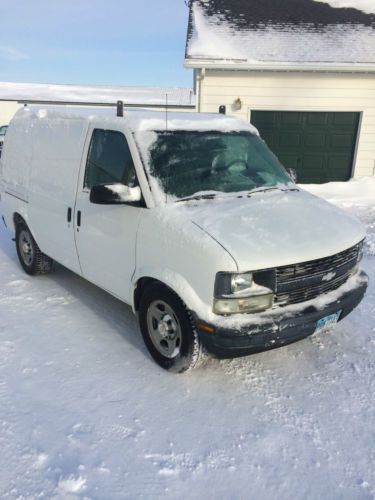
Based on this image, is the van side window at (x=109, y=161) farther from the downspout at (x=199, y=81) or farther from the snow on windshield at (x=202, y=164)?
the downspout at (x=199, y=81)

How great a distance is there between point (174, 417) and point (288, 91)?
992cm

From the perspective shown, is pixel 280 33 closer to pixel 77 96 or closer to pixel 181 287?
pixel 181 287

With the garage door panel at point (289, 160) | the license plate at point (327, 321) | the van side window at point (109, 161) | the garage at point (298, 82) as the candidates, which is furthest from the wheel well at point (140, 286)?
the garage door panel at point (289, 160)

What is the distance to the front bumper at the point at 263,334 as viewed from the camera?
9.22 feet

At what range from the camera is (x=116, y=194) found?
3.21 metres

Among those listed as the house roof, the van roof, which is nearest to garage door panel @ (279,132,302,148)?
the house roof

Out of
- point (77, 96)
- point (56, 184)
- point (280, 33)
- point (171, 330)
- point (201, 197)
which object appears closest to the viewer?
point (171, 330)

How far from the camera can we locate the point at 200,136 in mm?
3818

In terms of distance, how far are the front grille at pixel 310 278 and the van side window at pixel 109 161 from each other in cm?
148

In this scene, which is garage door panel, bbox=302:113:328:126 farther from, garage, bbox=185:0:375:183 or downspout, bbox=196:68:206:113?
downspout, bbox=196:68:206:113

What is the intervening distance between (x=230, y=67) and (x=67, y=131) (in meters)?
7.30

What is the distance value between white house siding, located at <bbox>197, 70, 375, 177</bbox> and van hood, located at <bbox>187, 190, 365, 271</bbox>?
7796mm

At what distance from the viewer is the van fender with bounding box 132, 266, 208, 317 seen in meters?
2.89

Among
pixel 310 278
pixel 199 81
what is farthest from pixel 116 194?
pixel 199 81
